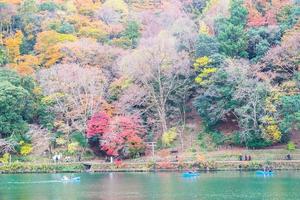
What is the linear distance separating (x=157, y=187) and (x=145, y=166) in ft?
50.2

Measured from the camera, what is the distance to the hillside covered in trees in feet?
222

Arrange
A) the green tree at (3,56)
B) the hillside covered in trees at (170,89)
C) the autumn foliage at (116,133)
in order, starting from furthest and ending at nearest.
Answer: the green tree at (3,56) < the autumn foliage at (116,133) < the hillside covered in trees at (170,89)

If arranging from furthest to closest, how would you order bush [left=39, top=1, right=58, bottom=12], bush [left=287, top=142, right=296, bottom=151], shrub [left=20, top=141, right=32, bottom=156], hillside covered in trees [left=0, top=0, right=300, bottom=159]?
bush [left=39, top=1, right=58, bottom=12], shrub [left=20, top=141, right=32, bottom=156], hillside covered in trees [left=0, top=0, right=300, bottom=159], bush [left=287, top=142, right=296, bottom=151]

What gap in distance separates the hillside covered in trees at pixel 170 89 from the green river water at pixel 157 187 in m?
7.86

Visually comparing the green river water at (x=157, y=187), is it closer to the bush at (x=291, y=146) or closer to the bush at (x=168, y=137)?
the bush at (x=291, y=146)

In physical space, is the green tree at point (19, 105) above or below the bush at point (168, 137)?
above

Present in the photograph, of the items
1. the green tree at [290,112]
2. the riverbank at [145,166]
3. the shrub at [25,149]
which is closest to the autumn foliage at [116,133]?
the riverbank at [145,166]

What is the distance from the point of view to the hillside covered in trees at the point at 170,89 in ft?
222

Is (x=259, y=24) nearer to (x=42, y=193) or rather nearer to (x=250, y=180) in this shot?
(x=250, y=180)

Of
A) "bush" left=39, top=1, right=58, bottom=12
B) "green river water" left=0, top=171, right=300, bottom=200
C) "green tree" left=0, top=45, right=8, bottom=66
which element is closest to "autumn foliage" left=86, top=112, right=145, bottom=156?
"green river water" left=0, top=171, right=300, bottom=200

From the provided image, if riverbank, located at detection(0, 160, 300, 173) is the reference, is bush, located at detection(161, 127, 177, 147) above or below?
above

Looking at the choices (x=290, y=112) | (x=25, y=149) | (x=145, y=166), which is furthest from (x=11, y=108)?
(x=290, y=112)

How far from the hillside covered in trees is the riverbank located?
2.02 metres

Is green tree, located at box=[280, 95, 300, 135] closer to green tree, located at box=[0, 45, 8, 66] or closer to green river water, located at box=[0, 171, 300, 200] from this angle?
green river water, located at box=[0, 171, 300, 200]
